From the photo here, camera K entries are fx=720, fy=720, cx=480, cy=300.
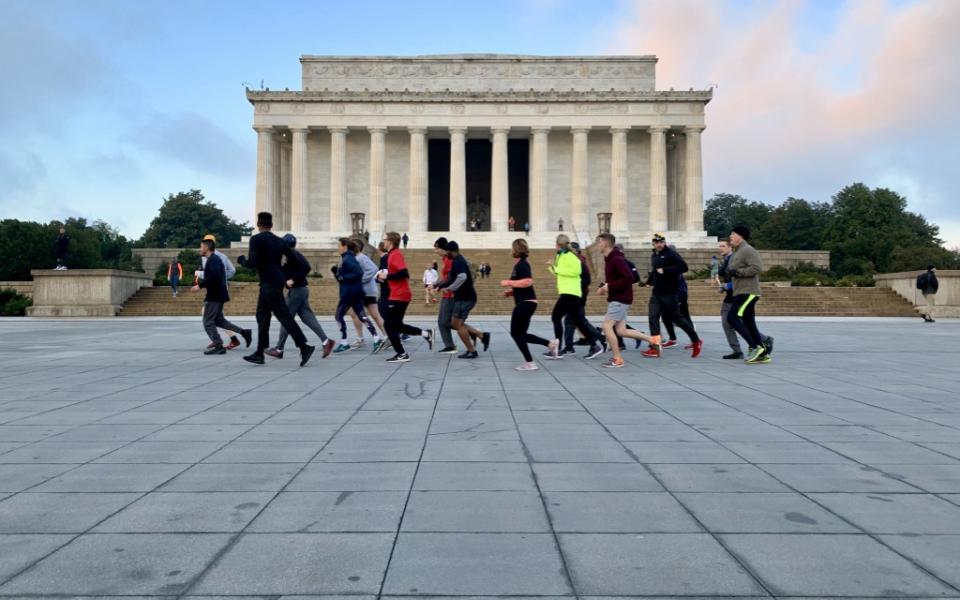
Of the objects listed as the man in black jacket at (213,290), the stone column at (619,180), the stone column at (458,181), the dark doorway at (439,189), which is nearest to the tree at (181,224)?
the dark doorway at (439,189)

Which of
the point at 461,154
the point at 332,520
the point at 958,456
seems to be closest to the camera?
the point at 332,520

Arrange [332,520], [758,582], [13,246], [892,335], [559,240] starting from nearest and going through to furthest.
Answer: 1. [758,582]
2. [332,520]
3. [559,240]
4. [892,335]
5. [13,246]

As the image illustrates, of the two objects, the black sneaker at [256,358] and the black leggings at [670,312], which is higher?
the black leggings at [670,312]

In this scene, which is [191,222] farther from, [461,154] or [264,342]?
[264,342]

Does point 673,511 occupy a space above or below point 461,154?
below

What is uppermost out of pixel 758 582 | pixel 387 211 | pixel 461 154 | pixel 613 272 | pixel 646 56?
pixel 646 56

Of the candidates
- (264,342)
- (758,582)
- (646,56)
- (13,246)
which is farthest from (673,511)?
(646,56)

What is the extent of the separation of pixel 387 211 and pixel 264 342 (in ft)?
145

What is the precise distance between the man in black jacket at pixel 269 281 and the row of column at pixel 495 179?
134 feet

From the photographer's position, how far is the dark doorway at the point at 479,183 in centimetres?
6125

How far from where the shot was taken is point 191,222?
89.7 meters

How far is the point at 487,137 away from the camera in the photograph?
55.7m

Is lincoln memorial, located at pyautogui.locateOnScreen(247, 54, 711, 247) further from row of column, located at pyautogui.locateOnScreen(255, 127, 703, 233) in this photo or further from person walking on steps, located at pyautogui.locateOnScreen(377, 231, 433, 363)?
person walking on steps, located at pyautogui.locateOnScreen(377, 231, 433, 363)

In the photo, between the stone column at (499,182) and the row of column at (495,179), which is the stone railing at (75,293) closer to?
the row of column at (495,179)
